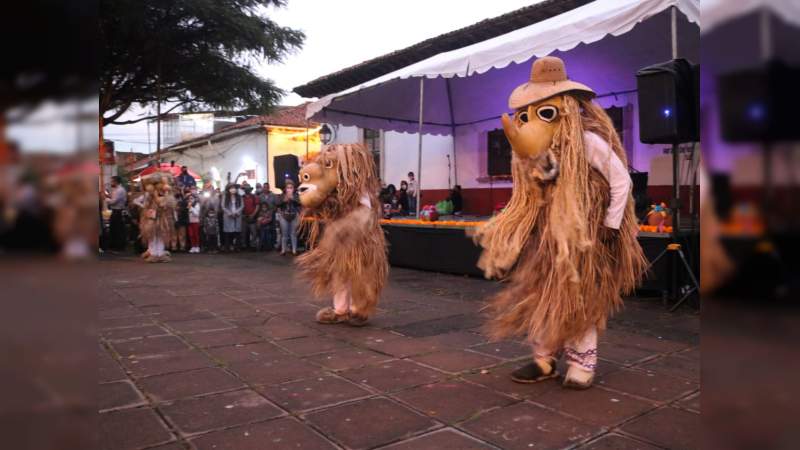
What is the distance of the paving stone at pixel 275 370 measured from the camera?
3246mm

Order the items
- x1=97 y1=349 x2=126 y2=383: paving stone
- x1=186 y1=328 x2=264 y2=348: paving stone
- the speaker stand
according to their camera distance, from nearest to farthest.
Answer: x1=97 y1=349 x2=126 y2=383: paving stone < x1=186 y1=328 x2=264 y2=348: paving stone < the speaker stand

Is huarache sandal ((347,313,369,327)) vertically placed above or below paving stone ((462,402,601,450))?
above

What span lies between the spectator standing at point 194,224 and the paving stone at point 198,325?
7.17 metres

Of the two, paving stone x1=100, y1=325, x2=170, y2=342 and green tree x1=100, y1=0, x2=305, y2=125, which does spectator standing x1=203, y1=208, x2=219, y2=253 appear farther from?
paving stone x1=100, y1=325, x2=170, y2=342

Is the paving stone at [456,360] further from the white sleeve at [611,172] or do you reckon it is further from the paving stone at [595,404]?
the white sleeve at [611,172]

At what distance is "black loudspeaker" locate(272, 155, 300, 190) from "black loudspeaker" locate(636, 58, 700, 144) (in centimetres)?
966

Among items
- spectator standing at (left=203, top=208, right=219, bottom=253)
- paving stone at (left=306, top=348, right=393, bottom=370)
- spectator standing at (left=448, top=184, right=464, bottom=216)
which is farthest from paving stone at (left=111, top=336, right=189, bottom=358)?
spectator standing at (left=448, top=184, right=464, bottom=216)

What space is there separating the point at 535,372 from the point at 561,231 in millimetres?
838

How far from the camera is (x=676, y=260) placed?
5.38 meters

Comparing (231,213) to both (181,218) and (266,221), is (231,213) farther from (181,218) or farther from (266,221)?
(181,218)

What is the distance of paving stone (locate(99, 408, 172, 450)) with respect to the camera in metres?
2.35

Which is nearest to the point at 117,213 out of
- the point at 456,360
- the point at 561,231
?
the point at 456,360

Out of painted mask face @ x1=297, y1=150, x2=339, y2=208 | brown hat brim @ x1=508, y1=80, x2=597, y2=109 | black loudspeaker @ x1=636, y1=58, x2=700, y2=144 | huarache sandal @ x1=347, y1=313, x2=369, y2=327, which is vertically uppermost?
black loudspeaker @ x1=636, y1=58, x2=700, y2=144

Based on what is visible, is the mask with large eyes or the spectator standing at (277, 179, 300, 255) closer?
the mask with large eyes
